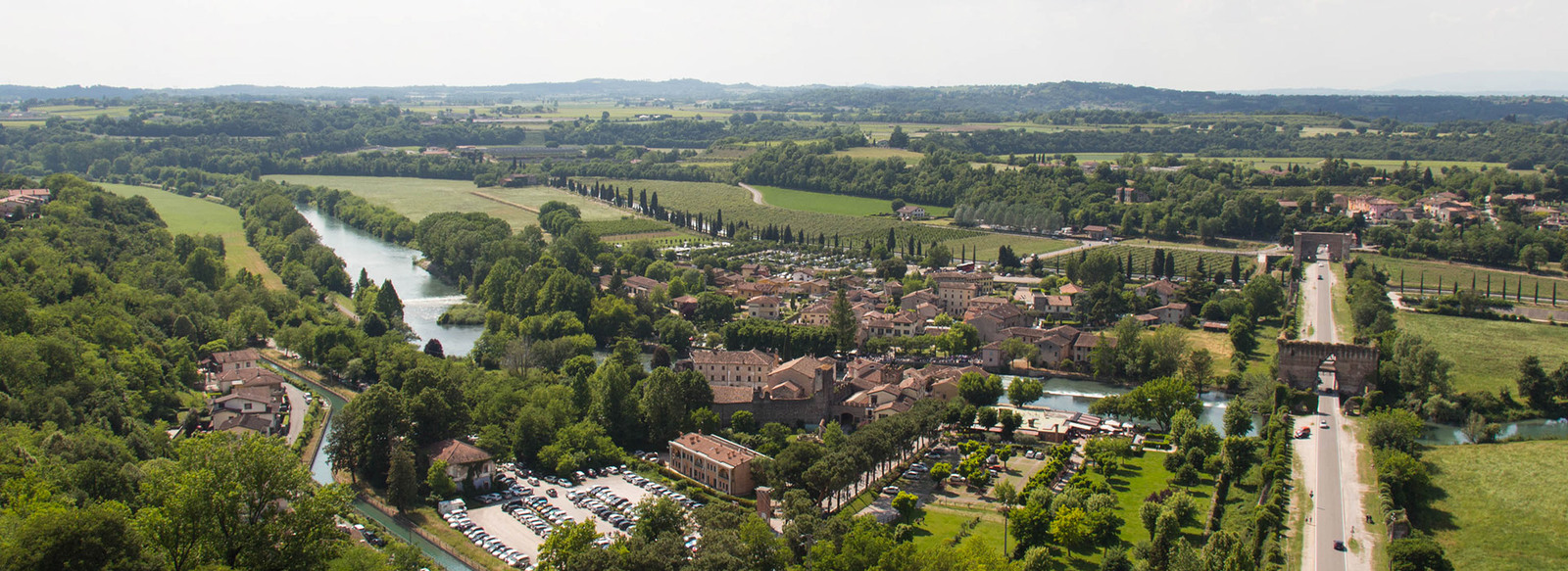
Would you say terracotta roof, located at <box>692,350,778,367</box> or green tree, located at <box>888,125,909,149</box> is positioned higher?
green tree, located at <box>888,125,909,149</box>

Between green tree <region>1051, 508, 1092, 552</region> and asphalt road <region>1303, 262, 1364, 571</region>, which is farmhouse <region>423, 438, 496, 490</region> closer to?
green tree <region>1051, 508, 1092, 552</region>

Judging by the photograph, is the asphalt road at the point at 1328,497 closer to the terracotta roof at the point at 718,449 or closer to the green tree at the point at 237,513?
the terracotta roof at the point at 718,449

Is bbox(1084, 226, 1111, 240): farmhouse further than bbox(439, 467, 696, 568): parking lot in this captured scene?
Yes

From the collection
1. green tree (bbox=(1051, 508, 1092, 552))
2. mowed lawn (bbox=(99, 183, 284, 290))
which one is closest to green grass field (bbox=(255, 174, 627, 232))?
mowed lawn (bbox=(99, 183, 284, 290))

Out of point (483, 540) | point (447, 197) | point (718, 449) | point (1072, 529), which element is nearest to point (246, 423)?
point (483, 540)

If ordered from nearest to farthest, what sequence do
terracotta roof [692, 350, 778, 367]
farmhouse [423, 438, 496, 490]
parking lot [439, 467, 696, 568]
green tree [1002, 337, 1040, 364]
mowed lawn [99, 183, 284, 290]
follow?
1. parking lot [439, 467, 696, 568]
2. farmhouse [423, 438, 496, 490]
3. terracotta roof [692, 350, 778, 367]
4. green tree [1002, 337, 1040, 364]
5. mowed lawn [99, 183, 284, 290]
